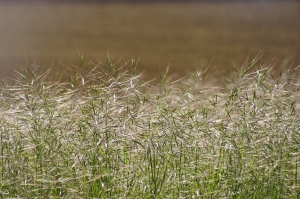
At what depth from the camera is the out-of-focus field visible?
37.0 ft

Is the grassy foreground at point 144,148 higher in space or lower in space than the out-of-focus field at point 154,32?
higher

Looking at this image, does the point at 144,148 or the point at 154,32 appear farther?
the point at 154,32

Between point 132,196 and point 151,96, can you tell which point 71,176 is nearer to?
point 132,196

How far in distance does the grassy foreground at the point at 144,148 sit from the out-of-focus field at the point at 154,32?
6.66 metres

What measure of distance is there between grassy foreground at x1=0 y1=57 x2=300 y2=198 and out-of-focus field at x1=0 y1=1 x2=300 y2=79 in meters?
6.66

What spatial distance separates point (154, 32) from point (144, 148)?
Answer: 10.9m

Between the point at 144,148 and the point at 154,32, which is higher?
the point at 144,148

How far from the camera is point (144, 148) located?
2814 mm

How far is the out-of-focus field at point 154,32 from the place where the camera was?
1128cm

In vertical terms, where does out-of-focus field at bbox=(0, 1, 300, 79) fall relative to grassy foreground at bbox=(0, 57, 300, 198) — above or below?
below

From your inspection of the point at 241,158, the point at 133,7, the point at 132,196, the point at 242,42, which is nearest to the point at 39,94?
the point at 132,196

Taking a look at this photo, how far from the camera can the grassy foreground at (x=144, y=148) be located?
276 cm

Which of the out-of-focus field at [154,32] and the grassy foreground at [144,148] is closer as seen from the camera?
the grassy foreground at [144,148]

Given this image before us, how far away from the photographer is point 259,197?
278 cm
